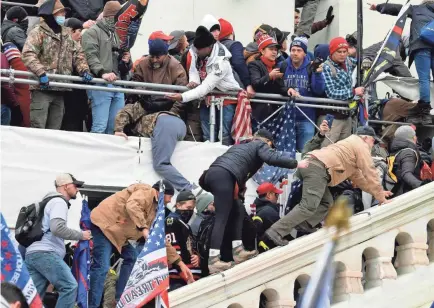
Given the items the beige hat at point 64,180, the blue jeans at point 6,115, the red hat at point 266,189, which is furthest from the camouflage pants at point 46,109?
the red hat at point 266,189

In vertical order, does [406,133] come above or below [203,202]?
above

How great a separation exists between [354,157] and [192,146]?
224 centimetres

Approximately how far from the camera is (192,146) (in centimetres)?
1603

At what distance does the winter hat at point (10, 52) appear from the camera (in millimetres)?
15695

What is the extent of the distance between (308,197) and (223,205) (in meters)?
0.90

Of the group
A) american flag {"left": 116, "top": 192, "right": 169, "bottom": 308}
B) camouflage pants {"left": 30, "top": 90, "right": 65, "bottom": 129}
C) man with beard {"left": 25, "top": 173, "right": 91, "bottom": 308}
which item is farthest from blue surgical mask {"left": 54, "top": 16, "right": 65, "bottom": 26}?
american flag {"left": 116, "top": 192, "right": 169, "bottom": 308}

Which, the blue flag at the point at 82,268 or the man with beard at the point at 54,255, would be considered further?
the blue flag at the point at 82,268

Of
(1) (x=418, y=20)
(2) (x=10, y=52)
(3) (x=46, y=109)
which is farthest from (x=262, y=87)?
(2) (x=10, y=52)

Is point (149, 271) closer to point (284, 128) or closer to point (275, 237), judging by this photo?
point (275, 237)

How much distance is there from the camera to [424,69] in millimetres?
18000

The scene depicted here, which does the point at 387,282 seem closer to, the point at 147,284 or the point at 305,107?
the point at 147,284

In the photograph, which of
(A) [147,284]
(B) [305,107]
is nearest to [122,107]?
(B) [305,107]

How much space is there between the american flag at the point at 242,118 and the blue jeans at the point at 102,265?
91.7 inches

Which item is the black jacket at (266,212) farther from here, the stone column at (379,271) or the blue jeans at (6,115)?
the blue jeans at (6,115)
